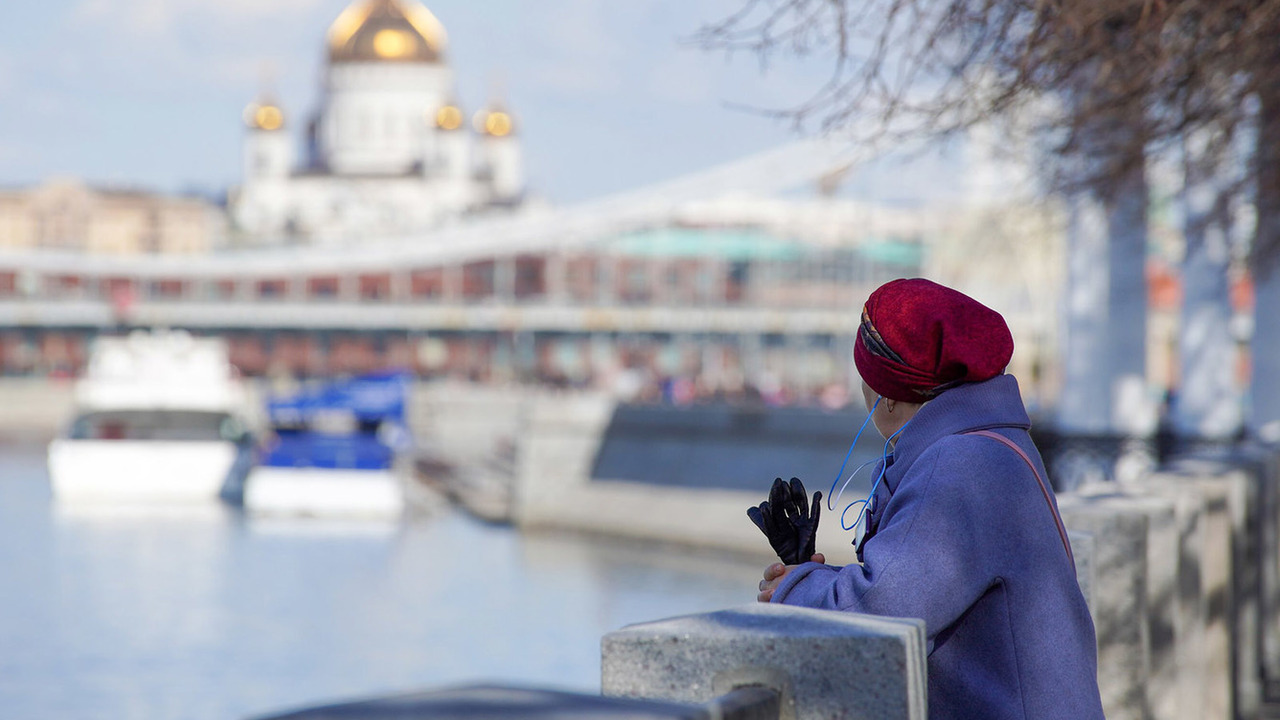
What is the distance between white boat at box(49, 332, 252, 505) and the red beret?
32.8 meters

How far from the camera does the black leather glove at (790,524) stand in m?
2.72

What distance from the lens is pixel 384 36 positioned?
111250mm

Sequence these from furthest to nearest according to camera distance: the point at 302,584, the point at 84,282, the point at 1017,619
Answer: the point at 84,282 → the point at 302,584 → the point at 1017,619

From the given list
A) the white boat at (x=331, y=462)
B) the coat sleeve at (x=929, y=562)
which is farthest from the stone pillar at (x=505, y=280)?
the coat sleeve at (x=929, y=562)

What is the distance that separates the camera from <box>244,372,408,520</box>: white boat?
3158 cm

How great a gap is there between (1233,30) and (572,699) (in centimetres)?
537

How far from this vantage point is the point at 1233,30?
6.46 metres

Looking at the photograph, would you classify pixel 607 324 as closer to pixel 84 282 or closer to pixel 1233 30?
pixel 84 282

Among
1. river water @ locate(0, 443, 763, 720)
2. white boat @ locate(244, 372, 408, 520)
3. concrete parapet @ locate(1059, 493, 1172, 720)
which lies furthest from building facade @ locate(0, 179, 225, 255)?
concrete parapet @ locate(1059, 493, 1172, 720)

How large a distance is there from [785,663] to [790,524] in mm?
528

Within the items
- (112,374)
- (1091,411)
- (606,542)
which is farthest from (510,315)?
(1091,411)

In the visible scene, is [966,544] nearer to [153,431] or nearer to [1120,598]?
[1120,598]

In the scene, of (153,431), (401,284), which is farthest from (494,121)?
(153,431)

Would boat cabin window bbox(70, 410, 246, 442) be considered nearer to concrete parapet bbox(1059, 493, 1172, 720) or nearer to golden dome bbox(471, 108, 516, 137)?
concrete parapet bbox(1059, 493, 1172, 720)
